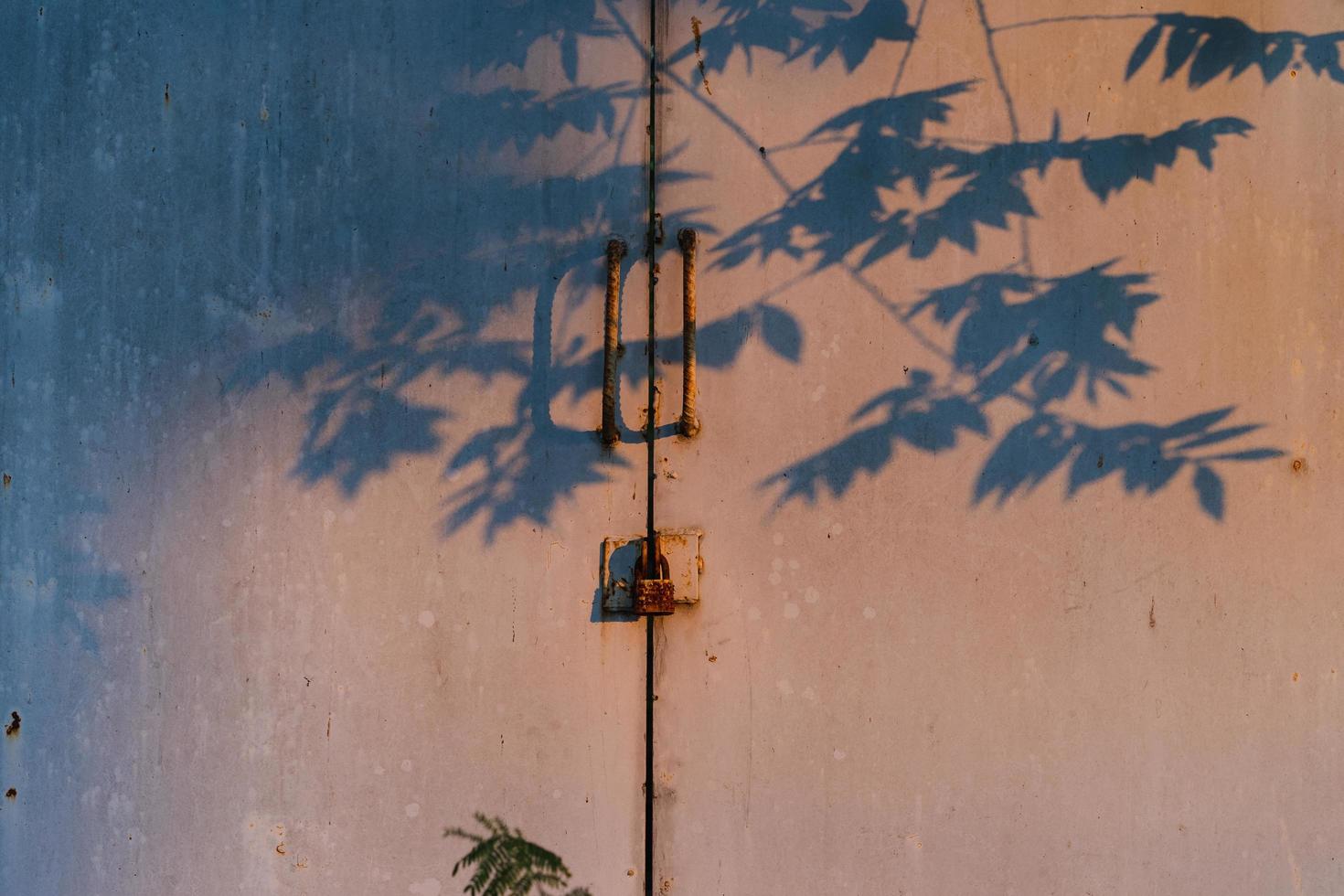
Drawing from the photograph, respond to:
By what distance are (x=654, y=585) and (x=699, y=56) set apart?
1186mm

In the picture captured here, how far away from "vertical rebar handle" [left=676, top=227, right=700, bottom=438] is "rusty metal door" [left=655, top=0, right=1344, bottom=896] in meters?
0.04

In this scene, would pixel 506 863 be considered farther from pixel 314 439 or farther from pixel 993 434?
pixel 993 434

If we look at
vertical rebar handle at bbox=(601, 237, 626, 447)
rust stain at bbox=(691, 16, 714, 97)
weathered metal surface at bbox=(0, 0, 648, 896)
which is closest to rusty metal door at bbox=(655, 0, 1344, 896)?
rust stain at bbox=(691, 16, 714, 97)

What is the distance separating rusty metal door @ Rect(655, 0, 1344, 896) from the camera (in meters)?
1.94

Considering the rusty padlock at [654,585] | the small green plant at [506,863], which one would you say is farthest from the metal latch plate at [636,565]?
the small green plant at [506,863]

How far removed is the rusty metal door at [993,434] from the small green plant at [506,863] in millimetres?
262

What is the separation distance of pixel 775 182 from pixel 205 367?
4.41 ft

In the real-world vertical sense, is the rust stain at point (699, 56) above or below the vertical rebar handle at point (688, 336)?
above

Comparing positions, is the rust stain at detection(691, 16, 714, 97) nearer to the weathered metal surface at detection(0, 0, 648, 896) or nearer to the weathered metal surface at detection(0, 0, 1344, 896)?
the weathered metal surface at detection(0, 0, 1344, 896)

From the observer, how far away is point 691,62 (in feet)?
6.40

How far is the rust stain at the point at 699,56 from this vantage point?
1951mm

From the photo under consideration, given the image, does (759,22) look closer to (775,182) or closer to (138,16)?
(775,182)

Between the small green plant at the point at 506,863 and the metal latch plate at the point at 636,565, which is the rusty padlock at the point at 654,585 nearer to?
the metal latch plate at the point at 636,565

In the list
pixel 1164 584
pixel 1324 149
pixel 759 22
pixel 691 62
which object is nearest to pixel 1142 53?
pixel 1324 149
